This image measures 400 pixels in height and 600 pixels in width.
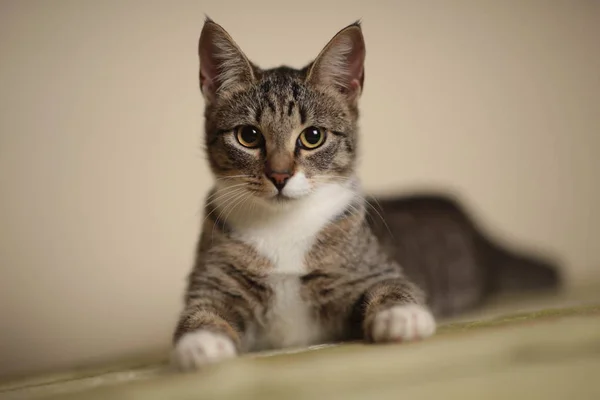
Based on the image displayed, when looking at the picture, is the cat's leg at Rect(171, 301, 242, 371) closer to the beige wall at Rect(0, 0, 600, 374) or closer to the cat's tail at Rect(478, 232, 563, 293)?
the beige wall at Rect(0, 0, 600, 374)

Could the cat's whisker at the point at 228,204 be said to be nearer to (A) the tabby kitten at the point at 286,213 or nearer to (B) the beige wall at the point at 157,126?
A: (A) the tabby kitten at the point at 286,213

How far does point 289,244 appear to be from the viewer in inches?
50.1

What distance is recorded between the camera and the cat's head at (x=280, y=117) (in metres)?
1.19

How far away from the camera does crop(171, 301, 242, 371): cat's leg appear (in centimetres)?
95

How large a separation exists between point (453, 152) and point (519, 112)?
1.11 ft

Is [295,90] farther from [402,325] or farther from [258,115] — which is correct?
[402,325]

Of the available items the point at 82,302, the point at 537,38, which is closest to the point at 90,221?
the point at 82,302

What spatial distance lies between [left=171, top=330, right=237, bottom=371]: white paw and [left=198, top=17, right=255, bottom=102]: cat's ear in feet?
1.96

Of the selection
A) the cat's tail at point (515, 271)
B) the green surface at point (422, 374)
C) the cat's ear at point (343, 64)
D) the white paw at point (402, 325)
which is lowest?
the cat's tail at point (515, 271)

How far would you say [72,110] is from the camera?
1.91 m

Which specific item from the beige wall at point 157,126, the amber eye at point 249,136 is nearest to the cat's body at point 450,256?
the beige wall at point 157,126

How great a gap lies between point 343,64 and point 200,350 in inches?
27.9

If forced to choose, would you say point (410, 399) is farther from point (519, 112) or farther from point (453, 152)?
point (519, 112)

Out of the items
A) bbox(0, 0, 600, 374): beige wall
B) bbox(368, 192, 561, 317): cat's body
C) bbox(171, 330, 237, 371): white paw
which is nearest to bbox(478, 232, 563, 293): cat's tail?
bbox(368, 192, 561, 317): cat's body
